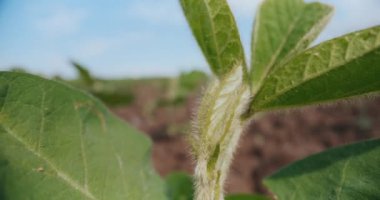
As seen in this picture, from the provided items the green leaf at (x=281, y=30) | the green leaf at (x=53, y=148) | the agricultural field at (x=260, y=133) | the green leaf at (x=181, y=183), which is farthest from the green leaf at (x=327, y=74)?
the agricultural field at (x=260, y=133)

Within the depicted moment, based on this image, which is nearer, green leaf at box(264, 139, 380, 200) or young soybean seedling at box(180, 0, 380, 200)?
young soybean seedling at box(180, 0, 380, 200)

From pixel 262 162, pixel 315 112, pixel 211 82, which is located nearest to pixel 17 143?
pixel 211 82

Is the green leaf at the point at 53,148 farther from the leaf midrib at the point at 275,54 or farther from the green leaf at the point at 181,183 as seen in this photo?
the green leaf at the point at 181,183

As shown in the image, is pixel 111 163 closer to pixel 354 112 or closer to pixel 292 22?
pixel 292 22

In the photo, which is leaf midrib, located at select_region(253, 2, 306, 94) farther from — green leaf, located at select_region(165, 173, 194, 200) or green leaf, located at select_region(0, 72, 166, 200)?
green leaf, located at select_region(165, 173, 194, 200)

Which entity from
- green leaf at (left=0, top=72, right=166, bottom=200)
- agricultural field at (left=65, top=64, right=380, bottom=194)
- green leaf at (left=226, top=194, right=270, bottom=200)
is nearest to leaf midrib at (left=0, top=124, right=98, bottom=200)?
green leaf at (left=0, top=72, right=166, bottom=200)

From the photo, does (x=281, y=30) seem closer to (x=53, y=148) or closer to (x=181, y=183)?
(x=53, y=148)
